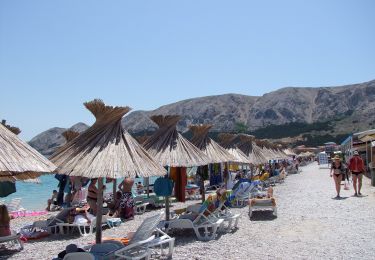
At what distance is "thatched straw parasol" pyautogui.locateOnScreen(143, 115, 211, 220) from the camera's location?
8047 millimetres

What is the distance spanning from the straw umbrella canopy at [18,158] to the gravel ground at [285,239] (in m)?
2.50

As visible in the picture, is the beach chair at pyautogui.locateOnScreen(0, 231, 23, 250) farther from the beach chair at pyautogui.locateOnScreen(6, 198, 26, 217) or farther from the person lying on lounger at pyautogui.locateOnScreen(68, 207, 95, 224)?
the beach chair at pyautogui.locateOnScreen(6, 198, 26, 217)

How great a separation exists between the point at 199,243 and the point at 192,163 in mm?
1710

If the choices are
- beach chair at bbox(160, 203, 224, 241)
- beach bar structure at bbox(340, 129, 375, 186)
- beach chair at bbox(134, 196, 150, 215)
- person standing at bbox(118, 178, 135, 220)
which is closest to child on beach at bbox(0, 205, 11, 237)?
beach chair at bbox(160, 203, 224, 241)

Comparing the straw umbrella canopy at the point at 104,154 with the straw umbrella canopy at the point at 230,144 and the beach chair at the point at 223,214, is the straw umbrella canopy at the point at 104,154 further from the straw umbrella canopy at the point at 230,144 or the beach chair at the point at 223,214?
the straw umbrella canopy at the point at 230,144

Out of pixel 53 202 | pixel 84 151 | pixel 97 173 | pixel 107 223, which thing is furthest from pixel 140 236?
pixel 53 202

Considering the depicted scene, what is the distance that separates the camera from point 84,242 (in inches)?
298

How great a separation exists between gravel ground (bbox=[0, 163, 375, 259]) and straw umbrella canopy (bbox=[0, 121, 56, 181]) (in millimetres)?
2501

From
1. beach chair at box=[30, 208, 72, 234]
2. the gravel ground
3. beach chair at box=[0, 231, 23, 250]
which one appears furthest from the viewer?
beach chair at box=[30, 208, 72, 234]

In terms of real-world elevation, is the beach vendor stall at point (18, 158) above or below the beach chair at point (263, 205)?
above

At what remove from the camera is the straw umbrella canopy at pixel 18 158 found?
13.8ft

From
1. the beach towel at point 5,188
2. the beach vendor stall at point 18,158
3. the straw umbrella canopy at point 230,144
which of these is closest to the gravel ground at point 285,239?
the beach towel at point 5,188

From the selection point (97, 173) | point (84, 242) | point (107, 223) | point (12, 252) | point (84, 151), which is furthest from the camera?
point (107, 223)

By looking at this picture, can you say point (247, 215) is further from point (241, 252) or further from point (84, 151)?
point (84, 151)
